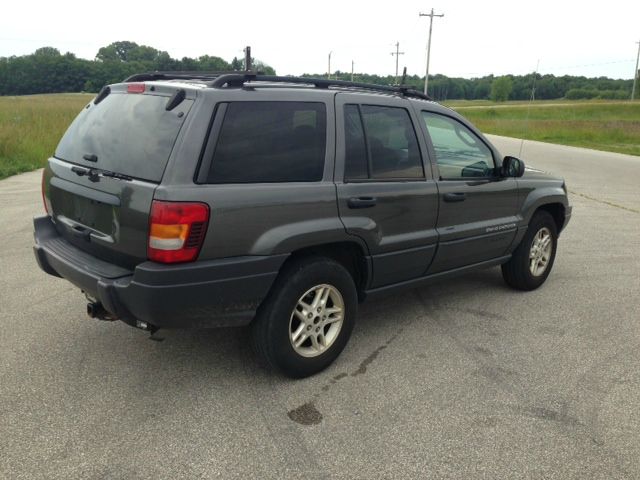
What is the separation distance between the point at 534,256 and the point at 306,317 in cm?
276

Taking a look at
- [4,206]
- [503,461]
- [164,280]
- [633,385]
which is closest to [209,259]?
[164,280]

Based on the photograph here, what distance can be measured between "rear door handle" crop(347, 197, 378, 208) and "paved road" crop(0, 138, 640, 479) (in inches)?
40.9

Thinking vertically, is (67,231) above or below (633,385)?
above

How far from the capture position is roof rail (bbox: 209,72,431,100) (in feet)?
10.3

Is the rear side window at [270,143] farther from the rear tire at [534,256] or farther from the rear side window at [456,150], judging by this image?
the rear tire at [534,256]

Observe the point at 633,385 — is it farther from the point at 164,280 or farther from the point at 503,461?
the point at 164,280

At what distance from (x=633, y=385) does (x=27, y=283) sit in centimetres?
479

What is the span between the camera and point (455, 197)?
163 inches

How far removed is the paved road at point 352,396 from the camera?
2.64 metres

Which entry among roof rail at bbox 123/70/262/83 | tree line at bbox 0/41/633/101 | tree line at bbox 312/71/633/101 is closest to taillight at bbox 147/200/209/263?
roof rail at bbox 123/70/262/83

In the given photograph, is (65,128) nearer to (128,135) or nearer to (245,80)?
(128,135)

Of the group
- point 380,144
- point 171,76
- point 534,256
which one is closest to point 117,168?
point 171,76

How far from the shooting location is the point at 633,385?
346cm

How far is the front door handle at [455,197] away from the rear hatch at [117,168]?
199 cm
